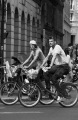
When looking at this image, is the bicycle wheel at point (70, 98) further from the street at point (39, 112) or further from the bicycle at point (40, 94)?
the street at point (39, 112)

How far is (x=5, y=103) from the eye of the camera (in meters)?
15.4

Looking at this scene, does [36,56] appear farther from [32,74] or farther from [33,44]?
[32,74]

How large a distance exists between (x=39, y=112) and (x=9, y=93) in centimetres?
187

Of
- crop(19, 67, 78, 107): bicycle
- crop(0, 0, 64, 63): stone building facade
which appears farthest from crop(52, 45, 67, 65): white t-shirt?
crop(0, 0, 64, 63): stone building facade

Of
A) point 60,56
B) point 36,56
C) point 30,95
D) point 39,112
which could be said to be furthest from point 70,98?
point 39,112

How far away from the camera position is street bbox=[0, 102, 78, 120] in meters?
12.6

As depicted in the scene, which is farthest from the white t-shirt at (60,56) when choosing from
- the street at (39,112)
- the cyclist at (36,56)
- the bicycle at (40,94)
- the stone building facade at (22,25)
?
the stone building facade at (22,25)

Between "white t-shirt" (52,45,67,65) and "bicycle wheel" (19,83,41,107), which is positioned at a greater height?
"white t-shirt" (52,45,67,65)

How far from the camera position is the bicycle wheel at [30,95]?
1506 centimetres

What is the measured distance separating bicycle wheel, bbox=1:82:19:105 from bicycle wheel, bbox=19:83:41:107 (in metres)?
0.39

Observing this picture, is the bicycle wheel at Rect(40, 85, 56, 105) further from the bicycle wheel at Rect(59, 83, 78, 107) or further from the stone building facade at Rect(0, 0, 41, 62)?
the stone building facade at Rect(0, 0, 41, 62)

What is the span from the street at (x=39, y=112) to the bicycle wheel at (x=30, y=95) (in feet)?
0.52

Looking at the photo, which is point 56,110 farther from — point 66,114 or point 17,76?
point 17,76

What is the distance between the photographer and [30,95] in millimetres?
15156
